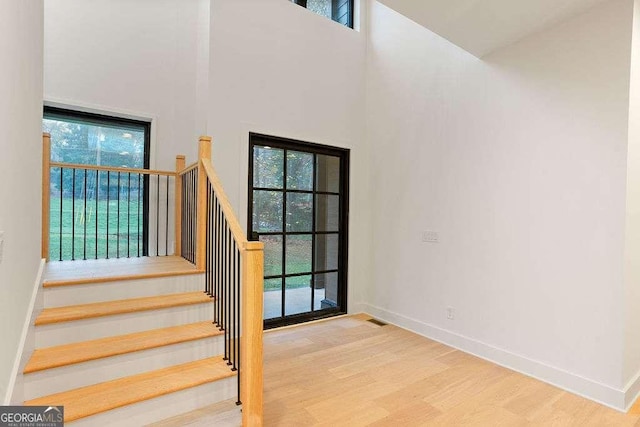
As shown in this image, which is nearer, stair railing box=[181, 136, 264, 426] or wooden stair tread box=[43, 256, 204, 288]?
stair railing box=[181, 136, 264, 426]

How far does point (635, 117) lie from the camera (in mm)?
2291

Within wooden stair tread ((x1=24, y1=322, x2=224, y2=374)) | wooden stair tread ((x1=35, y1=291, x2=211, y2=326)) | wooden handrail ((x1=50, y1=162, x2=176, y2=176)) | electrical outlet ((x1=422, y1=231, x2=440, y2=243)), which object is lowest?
wooden stair tread ((x1=24, y1=322, x2=224, y2=374))

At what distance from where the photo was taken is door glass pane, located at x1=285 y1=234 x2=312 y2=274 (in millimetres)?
3738

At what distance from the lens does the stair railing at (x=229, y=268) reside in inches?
71.7

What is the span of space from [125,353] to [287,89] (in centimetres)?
285

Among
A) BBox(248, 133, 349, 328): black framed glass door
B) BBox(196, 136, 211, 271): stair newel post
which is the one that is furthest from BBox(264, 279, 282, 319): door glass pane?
BBox(196, 136, 211, 271): stair newel post

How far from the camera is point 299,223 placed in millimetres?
3836

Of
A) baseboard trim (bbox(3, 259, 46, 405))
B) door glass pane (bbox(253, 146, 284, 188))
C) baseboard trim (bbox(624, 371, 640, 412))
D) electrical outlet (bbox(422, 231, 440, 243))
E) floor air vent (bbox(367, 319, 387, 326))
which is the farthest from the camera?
floor air vent (bbox(367, 319, 387, 326))

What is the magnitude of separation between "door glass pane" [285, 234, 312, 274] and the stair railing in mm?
1059

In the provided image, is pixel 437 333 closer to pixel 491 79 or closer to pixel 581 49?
pixel 491 79

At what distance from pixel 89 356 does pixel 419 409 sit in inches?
80.9

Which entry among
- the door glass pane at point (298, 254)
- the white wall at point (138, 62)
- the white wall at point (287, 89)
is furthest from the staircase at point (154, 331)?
the door glass pane at point (298, 254)

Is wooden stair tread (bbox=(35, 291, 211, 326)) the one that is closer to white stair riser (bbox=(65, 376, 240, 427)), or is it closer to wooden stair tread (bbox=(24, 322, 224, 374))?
wooden stair tread (bbox=(24, 322, 224, 374))

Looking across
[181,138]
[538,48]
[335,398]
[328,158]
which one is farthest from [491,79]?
[181,138]
